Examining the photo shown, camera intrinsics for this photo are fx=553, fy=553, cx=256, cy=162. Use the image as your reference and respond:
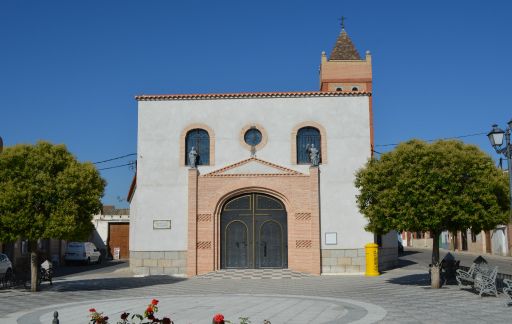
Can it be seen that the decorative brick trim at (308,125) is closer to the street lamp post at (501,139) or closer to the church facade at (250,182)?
the church facade at (250,182)

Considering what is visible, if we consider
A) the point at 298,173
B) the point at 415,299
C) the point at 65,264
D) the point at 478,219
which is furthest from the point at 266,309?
the point at 65,264

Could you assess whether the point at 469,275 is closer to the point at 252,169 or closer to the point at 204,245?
the point at 252,169

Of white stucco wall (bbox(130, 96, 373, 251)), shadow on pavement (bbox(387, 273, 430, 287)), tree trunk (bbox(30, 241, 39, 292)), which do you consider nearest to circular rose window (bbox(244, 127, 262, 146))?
white stucco wall (bbox(130, 96, 373, 251))

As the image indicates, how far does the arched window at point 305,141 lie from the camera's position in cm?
2477

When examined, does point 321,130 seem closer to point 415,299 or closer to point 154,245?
point 154,245

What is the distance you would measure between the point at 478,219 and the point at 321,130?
960 centimetres

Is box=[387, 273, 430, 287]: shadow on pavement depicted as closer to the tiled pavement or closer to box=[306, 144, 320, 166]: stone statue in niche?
the tiled pavement

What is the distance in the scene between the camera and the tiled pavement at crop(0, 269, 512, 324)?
11.9 metres

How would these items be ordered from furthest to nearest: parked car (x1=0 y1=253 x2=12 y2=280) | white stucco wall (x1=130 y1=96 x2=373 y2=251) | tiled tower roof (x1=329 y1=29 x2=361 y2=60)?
tiled tower roof (x1=329 y1=29 x2=361 y2=60)
white stucco wall (x1=130 y1=96 x2=373 y2=251)
parked car (x1=0 y1=253 x2=12 y2=280)

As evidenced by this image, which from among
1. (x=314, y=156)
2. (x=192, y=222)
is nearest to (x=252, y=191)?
(x=192, y=222)

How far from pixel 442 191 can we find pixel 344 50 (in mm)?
32621

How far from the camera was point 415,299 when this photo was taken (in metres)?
14.7

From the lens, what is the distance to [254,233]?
79.2ft

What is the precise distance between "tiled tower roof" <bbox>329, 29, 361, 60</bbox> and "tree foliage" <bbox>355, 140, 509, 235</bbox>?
30.1 meters
